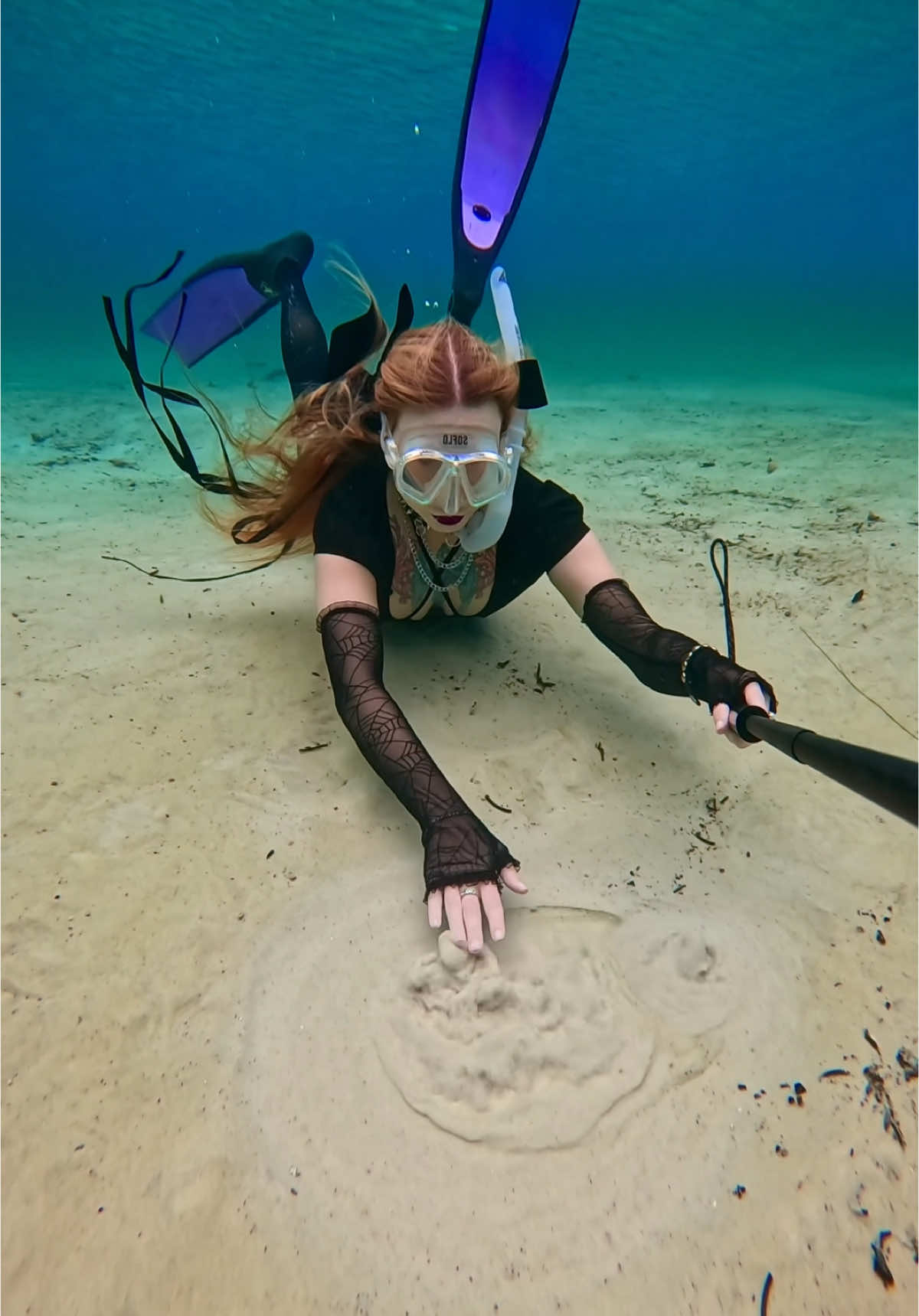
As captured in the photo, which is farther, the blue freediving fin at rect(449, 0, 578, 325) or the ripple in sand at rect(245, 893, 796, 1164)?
the blue freediving fin at rect(449, 0, 578, 325)

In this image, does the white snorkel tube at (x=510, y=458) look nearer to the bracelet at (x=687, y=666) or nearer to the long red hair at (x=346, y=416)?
the long red hair at (x=346, y=416)

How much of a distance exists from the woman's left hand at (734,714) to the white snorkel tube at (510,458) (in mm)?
1019

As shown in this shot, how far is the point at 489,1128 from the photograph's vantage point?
1.54 metres

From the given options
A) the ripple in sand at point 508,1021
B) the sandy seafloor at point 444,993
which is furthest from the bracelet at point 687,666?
the ripple in sand at point 508,1021

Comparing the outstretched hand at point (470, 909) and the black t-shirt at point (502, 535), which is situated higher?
the black t-shirt at point (502, 535)

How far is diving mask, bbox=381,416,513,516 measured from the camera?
2.34 meters

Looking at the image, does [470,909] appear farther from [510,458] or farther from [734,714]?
[510,458]

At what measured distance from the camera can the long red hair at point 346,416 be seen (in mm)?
2363

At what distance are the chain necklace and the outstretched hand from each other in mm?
1384

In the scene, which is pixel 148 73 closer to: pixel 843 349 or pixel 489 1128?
pixel 843 349

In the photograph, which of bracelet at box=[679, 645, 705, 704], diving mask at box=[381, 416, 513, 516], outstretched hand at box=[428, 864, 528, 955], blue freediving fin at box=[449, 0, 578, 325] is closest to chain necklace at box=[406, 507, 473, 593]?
diving mask at box=[381, 416, 513, 516]

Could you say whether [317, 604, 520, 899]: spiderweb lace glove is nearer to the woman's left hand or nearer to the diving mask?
the diving mask

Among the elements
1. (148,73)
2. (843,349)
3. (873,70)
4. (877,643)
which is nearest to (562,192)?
(873,70)

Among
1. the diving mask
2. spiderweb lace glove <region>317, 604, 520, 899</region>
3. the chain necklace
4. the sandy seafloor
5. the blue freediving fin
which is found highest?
the blue freediving fin
